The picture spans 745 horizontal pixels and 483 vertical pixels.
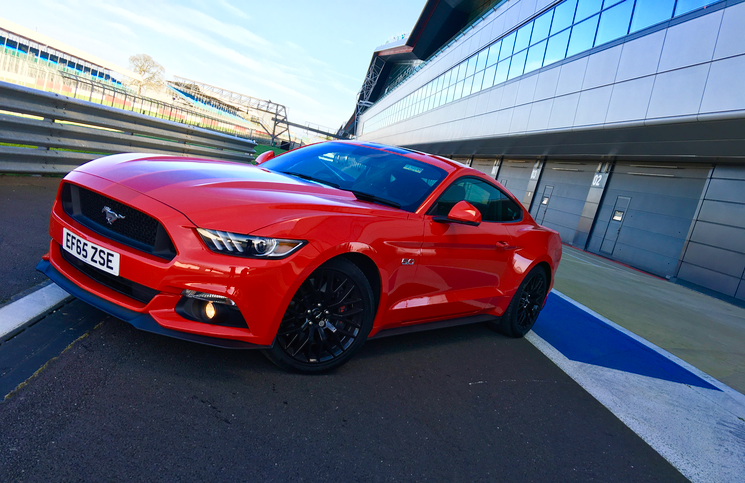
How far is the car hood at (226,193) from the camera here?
2.41 metres

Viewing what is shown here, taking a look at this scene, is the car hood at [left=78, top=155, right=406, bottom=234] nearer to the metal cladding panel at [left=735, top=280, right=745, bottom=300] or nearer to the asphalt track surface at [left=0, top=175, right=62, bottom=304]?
the asphalt track surface at [left=0, top=175, right=62, bottom=304]

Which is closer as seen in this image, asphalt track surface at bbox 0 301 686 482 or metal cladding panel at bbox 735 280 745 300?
asphalt track surface at bbox 0 301 686 482

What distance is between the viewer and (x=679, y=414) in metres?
3.61

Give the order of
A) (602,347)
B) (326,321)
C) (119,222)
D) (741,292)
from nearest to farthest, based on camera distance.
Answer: (119,222)
(326,321)
(602,347)
(741,292)

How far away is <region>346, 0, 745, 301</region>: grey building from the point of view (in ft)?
39.7

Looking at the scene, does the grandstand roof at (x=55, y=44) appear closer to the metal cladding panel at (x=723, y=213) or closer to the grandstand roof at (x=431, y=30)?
the grandstand roof at (x=431, y=30)

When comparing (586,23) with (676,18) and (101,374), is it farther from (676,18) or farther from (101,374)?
(101,374)

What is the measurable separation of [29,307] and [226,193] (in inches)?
61.9

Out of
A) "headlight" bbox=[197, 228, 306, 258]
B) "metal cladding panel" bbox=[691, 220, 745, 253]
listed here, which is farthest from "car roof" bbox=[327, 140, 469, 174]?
"metal cladding panel" bbox=[691, 220, 745, 253]

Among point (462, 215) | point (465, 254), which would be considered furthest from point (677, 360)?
point (462, 215)

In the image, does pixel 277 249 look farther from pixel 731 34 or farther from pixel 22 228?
pixel 731 34

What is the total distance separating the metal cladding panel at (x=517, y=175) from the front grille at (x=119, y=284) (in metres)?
24.6

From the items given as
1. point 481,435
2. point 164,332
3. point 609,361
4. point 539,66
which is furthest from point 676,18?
point 164,332

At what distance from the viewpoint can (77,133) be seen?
25.7 ft
